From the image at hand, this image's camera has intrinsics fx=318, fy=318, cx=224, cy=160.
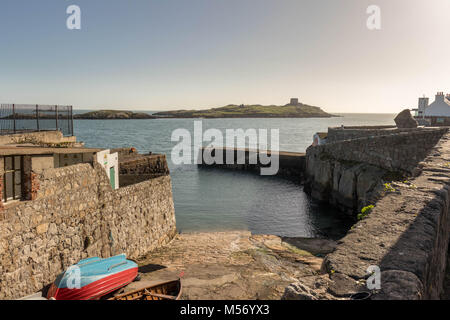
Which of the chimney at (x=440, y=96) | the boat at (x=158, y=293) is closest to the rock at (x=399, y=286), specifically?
the boat at (x=158, y=293)

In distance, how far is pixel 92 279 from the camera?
8.64 m

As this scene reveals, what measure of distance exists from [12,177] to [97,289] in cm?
370

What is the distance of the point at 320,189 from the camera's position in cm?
3216

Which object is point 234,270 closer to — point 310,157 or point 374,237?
point 374,237

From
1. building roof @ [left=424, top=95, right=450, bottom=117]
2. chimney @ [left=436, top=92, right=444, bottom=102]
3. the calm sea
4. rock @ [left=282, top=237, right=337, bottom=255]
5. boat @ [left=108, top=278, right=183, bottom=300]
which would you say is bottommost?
the calm sea

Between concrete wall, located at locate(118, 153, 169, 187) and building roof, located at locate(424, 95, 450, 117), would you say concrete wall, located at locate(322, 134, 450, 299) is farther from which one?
building roof, located at locate(424, 95, 450, 117)

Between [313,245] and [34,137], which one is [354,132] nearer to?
[313,245]

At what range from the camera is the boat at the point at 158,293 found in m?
8.64

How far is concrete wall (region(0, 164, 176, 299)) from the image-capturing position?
7734mm

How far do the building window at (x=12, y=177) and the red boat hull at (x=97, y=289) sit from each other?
2.58m

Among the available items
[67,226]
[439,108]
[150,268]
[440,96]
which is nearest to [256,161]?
[439,108]

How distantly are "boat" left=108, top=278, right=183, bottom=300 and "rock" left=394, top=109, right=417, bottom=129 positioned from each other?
88.5ft

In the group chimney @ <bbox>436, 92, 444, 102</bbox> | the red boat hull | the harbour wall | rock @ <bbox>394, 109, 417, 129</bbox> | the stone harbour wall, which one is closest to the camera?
the red boat hull

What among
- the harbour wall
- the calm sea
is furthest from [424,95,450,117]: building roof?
the calm sea
